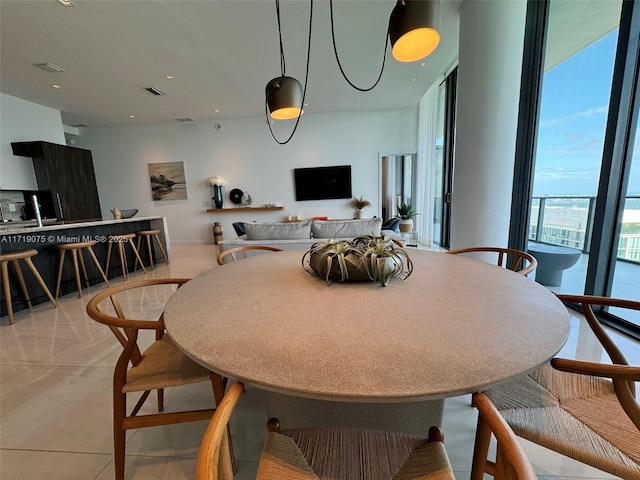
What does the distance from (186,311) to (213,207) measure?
21.6ft

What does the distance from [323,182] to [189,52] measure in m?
3.80

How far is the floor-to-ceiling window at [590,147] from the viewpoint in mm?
1983

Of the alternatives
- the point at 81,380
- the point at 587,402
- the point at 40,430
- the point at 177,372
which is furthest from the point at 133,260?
the point at 587,402

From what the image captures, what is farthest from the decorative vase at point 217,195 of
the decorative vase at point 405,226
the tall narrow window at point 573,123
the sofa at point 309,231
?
the tall narrow window at point 573,123

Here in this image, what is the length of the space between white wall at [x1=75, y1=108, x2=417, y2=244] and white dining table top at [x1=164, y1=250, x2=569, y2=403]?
5825 mm

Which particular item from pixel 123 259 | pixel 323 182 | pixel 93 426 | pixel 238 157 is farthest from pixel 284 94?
pixel 238 157

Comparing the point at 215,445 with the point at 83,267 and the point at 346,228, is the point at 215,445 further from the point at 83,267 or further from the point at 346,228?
the point at 83,267

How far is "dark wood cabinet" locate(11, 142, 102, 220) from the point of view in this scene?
4.86 m

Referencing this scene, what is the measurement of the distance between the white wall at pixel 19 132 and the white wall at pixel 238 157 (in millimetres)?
1663

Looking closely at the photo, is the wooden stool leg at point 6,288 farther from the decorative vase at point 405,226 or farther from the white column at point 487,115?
the decorative vase at point 405,226

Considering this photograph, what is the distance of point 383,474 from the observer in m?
0.67

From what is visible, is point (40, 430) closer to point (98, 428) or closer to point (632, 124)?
point (98, 428)

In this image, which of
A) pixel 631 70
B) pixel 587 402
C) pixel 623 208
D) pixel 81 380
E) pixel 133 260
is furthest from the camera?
pixel 133 260

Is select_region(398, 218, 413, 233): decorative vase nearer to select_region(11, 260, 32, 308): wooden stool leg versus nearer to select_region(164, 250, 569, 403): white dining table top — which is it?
select_region(164, 250, 569, 403): white dining table top
